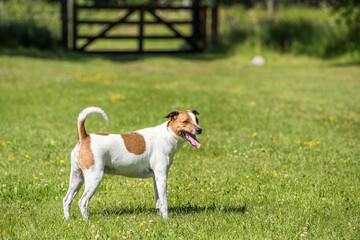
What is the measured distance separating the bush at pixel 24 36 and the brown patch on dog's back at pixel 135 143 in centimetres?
1863

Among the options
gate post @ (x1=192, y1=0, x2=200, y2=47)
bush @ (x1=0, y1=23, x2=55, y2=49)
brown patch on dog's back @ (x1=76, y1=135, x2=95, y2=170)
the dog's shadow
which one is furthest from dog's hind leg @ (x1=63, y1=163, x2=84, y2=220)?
gate post @ (x1=192, y1=0, x2=200, y2=47)

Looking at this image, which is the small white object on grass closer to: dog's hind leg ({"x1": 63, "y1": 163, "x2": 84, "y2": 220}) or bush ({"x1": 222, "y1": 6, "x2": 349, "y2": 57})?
bush ({"x1": 222, "y1": 6, "x2": 349, "y2": 57})

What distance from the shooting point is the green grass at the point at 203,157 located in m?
5.23

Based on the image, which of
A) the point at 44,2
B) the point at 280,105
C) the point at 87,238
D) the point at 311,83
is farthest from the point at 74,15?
the point at 87,238

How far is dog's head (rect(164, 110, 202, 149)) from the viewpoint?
5.22 meters

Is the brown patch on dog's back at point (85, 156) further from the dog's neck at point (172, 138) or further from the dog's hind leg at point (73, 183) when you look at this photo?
the dog's neck at point (172, 138)

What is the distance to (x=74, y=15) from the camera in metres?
23.6

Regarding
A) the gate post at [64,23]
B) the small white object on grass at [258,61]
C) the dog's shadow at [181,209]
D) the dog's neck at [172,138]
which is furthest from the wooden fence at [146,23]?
the dog's neck at [172,138]

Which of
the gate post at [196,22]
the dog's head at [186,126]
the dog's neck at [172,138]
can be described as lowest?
the dog's neck at [172,138]

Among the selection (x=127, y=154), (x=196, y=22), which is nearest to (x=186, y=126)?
(x=127, y=154)

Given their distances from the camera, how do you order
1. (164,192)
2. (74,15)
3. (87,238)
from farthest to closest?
(74,15)
(164,192)
(87,238)

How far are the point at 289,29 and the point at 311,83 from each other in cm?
831

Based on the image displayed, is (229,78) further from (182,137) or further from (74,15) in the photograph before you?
(182,137)

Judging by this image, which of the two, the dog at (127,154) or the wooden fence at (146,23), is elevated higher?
the wooden fence at (146,23)
